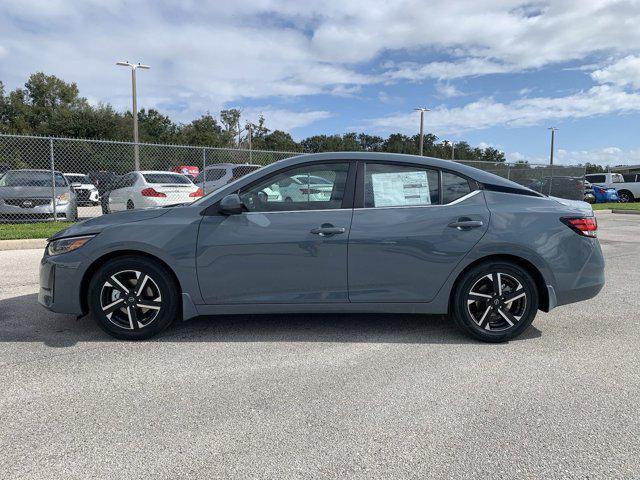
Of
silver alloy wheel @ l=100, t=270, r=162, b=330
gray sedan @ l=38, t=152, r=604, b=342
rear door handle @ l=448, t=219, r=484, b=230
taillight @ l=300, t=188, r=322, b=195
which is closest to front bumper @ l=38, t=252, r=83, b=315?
gray sedan @ l=38, t=152, r=604, b=342

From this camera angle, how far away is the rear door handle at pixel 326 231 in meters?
3.83

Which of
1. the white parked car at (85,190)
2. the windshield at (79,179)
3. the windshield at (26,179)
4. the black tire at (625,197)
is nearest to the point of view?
the windshield at (26,179)

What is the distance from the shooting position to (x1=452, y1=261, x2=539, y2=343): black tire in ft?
12.9

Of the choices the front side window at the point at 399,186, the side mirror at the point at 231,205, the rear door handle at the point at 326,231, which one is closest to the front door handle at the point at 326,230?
the rear door handle at the point at 326,231

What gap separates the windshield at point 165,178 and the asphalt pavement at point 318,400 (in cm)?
760

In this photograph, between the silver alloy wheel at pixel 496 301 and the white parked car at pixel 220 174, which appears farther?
the white parked car at pixel 220 174

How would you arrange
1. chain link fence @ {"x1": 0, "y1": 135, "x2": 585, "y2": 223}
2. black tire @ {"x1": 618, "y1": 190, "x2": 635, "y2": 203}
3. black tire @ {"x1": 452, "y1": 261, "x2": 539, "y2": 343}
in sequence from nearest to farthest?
black tire @ {"x1": 452, "y1": 261, "x2": 539, "y2": 343} < chain link fence @ {"x1": 0, "y1": 135, "x2": 585, "y2": 223} < black tire @ {"x1": 618, "y1": 190, "x2": 635, "y2": 203}

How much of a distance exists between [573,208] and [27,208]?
11.8 metres

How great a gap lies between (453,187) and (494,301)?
0.99 meters

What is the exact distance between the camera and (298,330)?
430 cm

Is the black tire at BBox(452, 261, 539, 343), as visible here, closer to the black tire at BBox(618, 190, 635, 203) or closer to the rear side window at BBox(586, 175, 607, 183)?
the black tire at BBox(618, 190, 635, 203)

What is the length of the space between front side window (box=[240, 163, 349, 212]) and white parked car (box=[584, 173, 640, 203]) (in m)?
30.0

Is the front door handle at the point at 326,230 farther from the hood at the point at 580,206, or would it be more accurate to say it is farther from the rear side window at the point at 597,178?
the rear side window at the point at 597,178

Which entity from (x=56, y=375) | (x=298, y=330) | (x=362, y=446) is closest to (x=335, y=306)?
(x=298, y=330)
